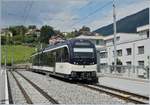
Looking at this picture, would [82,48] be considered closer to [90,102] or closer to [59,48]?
[59,48]

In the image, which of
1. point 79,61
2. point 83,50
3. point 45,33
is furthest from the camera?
point 45,33

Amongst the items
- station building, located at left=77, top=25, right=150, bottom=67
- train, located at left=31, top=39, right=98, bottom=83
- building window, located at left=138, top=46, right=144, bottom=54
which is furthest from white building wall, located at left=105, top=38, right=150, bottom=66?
train, located at left=31, top=39, right=98, bottom=83

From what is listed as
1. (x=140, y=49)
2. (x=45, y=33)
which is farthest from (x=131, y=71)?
(x=45, y=33)

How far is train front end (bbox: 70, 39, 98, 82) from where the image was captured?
26.9m

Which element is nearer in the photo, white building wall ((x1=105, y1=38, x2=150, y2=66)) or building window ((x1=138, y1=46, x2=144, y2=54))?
white building wall ((x1=105, y1=38, x2=150, y2=66))

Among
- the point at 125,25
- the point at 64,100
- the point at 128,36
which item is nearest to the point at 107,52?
the point at 128,36

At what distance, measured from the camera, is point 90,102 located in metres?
15.5

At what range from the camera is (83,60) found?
2702cm

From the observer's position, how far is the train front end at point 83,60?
88.2ft

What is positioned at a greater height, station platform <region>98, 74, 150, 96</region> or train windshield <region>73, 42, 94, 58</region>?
train windshield <region>73, 42, 94, 58</region>

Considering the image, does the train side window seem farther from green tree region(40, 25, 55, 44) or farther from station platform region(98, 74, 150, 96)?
green tree region(40, 25, 55, 44)

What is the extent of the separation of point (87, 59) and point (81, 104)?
12371mm

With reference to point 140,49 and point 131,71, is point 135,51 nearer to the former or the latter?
point 140,49

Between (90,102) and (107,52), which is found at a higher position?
(107,52)
